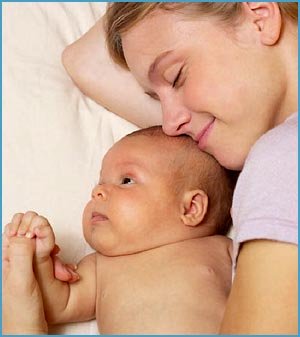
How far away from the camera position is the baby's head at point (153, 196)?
149 cm

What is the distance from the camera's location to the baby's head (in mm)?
1489

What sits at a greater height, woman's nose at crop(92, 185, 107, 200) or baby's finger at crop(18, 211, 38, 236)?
woman's nose at crop(92, 185, 107, 200)

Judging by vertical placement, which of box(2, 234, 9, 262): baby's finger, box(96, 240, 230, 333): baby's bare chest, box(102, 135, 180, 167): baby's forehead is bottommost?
box(96, 240, 230, 333): baby's bare chest

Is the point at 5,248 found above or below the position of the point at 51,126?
below

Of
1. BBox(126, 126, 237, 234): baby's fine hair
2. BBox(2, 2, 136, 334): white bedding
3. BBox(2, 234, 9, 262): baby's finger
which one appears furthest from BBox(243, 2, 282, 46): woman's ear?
BBox(2, 234, 9, 262): baby's finger

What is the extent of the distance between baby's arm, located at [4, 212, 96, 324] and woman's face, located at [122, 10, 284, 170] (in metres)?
0.33

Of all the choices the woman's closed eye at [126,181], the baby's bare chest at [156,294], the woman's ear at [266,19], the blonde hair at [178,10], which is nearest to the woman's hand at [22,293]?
the baby's bare chest at [156,294]

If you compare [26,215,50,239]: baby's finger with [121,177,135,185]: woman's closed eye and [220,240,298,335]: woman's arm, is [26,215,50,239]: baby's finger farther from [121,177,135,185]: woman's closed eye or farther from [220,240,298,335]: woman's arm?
[220,240,298,335]: woman's arm

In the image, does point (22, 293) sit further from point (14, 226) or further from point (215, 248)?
point (215, 248)

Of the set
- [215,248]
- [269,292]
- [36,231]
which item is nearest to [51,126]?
[36,231]

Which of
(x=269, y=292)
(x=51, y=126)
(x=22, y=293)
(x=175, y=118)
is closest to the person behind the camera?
(x=269, y=292)

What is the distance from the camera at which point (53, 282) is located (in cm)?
144

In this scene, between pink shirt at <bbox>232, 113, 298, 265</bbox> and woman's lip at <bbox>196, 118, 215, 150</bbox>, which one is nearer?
pink shirt at <bbox>232, 113, 298, 265</bbox>

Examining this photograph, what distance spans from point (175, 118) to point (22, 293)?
45cm
